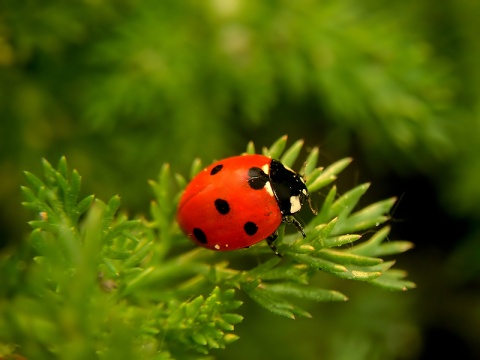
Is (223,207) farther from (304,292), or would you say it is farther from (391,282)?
(391,282)

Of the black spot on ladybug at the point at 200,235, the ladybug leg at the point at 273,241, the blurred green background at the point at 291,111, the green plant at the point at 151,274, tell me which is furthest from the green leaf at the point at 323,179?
the blurred green background at the point at 291,111

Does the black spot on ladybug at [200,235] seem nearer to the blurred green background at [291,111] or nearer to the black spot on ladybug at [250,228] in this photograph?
the black spot on ladybug at [250,228]

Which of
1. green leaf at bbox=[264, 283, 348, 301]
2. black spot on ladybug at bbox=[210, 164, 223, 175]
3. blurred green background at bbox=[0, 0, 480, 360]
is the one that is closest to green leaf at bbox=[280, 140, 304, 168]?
black spot on ladybug at bbox=[210, 164, 223, 175]

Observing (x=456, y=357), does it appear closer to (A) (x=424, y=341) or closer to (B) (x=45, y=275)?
(A) (x=424, y=341)

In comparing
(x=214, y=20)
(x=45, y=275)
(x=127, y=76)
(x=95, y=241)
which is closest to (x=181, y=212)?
(x=45, y=275)

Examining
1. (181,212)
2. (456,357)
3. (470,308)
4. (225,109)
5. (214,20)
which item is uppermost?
(214,20)

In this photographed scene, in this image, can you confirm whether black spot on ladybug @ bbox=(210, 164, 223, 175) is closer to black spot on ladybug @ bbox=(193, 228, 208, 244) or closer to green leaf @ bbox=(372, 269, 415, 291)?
black spot on ladybug @ bbox=(193, 228, 208, 244)

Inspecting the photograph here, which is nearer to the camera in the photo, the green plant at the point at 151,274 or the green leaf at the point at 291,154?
the green plant at the point at 151,274
